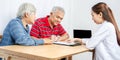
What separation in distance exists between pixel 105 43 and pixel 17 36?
0.83m

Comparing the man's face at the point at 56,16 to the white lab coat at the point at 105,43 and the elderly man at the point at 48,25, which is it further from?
the white lab coat at the point at 105,43

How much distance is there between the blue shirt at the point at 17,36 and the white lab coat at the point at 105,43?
1.74 ft

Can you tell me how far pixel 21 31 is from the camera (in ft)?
6.43

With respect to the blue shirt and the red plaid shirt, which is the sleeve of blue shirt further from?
the red plaid shirt

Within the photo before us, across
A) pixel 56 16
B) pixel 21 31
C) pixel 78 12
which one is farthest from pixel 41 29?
pixel 78 12

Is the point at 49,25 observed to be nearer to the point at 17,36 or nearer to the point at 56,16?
the point at 56,16

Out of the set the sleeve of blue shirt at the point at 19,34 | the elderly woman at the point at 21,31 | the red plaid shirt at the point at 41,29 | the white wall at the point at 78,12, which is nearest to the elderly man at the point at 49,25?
the red plaid shirt at the point at 41,29

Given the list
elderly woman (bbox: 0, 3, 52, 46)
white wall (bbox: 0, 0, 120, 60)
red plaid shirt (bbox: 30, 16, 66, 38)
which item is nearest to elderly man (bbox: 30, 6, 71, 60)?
red plaid shirt (bbox: 30, 16, 66, 38)

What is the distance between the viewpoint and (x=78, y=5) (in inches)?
140

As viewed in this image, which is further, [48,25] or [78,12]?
[78,12]

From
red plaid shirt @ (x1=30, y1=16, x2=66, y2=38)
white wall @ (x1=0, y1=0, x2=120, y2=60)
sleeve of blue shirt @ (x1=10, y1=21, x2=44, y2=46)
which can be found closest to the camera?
sleeve of blue shirt @ (x1=10, y1=21, x2=44, y2=46)

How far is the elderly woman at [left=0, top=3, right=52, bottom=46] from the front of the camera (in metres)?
1.95

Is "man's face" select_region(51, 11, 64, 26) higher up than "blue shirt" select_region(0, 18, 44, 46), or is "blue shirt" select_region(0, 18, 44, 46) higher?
"man's face" select_region(51, 11, 64, 26)

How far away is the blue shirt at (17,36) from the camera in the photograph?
195 centimetres
